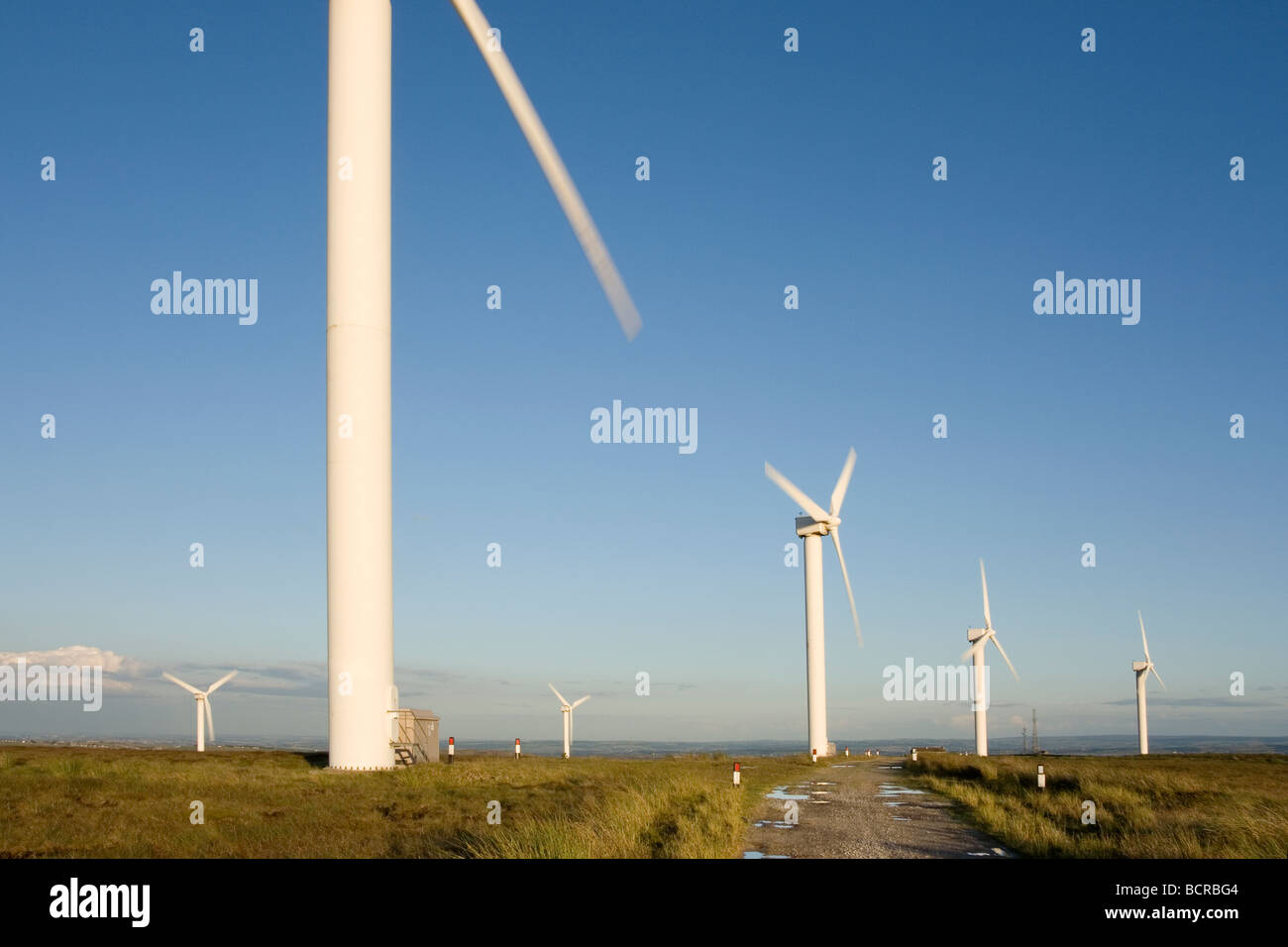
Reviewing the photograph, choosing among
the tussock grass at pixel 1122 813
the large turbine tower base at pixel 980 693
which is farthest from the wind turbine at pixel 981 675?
the tussock grass at pixel 1122 813

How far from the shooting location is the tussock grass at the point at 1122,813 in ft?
61.8

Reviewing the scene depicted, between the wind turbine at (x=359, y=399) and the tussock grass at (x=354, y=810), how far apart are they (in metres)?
2.43

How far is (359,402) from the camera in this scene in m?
37.0

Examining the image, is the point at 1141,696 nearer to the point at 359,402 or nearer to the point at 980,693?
the point at 980,693

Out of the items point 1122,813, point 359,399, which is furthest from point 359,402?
point 1122,813

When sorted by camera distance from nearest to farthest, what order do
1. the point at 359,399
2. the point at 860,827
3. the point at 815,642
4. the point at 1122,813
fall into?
the point at 860,827 < the point at 1122,813 < the point at 359,399 < the point at 815,642

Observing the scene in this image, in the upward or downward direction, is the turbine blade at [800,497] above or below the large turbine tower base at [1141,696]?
above

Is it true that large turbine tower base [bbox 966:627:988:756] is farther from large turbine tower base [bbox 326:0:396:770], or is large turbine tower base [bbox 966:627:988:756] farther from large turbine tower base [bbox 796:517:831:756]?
large turbine tower base [bbox 326:0:396:770]

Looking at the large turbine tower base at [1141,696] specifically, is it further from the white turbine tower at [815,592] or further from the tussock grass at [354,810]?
the tussock grass at [354,810]

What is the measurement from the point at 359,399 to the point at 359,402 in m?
0.10

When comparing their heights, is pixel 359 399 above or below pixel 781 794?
above

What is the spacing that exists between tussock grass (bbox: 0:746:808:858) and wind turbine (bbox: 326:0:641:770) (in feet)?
7.96
